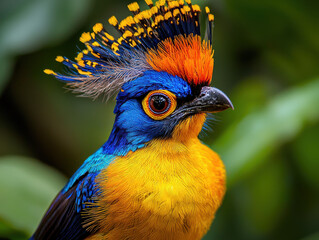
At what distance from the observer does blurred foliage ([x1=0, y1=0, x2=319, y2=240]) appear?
305 cm

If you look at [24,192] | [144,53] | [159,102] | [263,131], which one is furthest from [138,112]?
[24,192]

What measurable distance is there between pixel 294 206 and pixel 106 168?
2.29m

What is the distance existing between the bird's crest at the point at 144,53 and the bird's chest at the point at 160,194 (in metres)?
0.39

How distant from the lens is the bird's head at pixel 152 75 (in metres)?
2.23

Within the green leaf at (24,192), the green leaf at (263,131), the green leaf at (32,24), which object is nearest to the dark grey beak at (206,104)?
the green leaf at (263,131)

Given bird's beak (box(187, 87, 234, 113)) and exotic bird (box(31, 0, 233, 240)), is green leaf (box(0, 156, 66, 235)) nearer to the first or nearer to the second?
exotic bird (box(31, 0, 233, 240))

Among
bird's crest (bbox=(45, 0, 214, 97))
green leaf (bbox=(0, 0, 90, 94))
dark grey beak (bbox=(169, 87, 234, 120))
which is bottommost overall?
dark grey beak (bbox=(169, 87, 234, 120))

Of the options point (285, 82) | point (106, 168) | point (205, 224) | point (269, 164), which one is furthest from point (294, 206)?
point (106, 168)

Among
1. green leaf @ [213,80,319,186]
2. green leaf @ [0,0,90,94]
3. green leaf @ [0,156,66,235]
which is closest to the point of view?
green leaf @ [0,156,66,235]

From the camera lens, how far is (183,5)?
2201 mm

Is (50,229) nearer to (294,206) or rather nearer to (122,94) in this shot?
(122,94)

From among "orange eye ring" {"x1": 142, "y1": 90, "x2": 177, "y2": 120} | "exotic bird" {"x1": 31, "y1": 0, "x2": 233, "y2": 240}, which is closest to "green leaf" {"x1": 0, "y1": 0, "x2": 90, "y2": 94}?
"exotic bird" {"x1": 31, "y1": 0, "x2": 233, "y2": 240}

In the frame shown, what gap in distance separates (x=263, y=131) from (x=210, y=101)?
37.5 inches

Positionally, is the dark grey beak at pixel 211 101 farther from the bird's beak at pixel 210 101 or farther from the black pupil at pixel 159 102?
the black pupil at pixel 159 102
